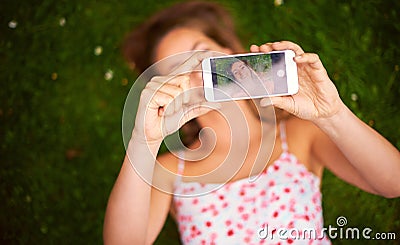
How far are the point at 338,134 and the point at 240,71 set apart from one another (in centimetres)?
20

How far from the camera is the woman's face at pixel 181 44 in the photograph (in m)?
0.93

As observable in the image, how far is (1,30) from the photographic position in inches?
56.1

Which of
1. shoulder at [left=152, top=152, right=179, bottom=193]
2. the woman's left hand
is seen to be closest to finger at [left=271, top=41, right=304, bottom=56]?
the woman's left hand

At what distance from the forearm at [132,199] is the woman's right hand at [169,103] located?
34 mm

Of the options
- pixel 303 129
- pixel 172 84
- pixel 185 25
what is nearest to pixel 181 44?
pixel 185 25

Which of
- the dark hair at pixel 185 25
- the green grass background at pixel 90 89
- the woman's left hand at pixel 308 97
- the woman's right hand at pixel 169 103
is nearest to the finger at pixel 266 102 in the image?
the woman's left hand at pixel 308 97

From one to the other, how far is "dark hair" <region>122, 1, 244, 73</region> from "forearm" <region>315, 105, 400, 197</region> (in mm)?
283

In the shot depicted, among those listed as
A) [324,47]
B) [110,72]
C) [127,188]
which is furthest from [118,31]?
[127,188]

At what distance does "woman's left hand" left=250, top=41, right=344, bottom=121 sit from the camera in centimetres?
80

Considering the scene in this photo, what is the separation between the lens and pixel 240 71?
85cm

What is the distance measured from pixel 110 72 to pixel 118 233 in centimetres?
62

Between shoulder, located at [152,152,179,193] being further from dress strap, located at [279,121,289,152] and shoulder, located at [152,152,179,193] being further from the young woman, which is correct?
dress strap, located at [279,121,289,152]

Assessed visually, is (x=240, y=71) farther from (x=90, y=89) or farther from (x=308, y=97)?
(x=90, y=89)

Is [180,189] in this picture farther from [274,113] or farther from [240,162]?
[274,113]
